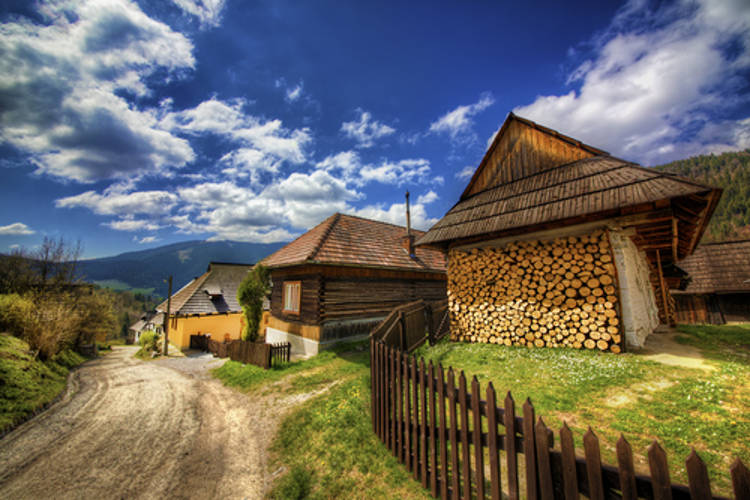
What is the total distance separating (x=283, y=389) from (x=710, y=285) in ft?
87.2

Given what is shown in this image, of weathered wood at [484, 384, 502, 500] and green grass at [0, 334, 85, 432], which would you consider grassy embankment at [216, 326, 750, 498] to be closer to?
weathered wood at [484, 384, 502, 500]

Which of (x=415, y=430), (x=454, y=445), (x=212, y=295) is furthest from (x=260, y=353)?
(x=212, y=295)

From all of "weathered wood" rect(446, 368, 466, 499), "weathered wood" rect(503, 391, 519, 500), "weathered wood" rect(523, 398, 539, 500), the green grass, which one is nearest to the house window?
the green grass

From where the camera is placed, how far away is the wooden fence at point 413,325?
735 centimetres

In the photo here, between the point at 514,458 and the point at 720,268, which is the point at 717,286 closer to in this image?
the point at 720,268

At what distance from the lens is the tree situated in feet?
45.4

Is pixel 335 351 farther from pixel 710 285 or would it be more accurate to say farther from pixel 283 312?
pixel 710 285

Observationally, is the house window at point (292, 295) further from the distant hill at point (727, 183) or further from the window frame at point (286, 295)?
the distant hill at point (727, 183)

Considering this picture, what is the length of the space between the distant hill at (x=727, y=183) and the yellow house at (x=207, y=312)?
81.7m

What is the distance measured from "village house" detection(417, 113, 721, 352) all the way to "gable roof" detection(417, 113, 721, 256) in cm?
3

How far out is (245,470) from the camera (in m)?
4.24

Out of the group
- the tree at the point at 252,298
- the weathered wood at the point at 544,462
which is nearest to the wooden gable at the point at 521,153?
the weathered wood at the point at 544,462

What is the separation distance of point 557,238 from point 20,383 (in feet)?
49.9

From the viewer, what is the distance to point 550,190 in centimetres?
748
